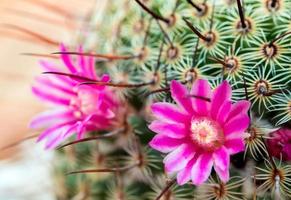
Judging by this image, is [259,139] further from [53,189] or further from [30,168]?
[30,168]

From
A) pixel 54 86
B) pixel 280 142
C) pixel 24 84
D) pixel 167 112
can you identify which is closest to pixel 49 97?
pixel 54 86

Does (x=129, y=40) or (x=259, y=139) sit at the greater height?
(x=129, y=40)

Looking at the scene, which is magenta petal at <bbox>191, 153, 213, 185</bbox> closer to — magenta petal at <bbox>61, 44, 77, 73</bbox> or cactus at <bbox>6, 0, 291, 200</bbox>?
cactus at <bbox>6, 0, 291, 200</bbox>

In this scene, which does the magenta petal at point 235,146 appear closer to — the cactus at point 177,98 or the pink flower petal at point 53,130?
the cactus at point 177,98

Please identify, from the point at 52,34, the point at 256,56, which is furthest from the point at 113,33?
the point at 52,34

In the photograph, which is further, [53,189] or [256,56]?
[53,189]

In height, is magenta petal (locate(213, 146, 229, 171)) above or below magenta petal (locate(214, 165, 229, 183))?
above

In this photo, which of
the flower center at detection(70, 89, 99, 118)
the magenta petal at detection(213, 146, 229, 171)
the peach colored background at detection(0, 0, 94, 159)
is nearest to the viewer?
the magenta petal at detection(213, 146, 229, 171)

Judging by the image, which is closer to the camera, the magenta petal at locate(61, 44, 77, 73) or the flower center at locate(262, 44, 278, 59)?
the flower center at locate(262, 44, 278, 59)

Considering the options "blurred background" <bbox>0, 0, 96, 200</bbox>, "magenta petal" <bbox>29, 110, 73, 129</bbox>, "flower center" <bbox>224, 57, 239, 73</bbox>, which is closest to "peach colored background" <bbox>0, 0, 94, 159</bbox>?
"blurred background" <bbox>0, 0, 96, 200</bbox>
